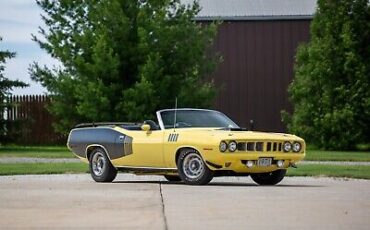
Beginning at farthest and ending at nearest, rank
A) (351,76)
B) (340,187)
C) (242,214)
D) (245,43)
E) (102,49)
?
1. (245,43)
2. (351,76)
3. (102,49)
4. (340,187)
5. (242,214)

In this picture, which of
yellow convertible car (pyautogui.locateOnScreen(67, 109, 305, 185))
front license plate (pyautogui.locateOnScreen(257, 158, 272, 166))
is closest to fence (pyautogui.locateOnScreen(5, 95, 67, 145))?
yellow convertible car (pyautogui.locateOnScreen(67, 109, 305, 185))

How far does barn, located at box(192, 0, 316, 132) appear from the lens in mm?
44875

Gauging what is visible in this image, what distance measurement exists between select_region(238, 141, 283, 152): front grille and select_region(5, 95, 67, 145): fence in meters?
23.1

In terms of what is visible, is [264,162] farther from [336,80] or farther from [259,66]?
[259,66]

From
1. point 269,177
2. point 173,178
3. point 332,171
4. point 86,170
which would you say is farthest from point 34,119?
point 269,177

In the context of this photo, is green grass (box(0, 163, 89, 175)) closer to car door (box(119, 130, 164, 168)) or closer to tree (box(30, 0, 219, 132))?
car door (box(119, 130, 164, 168))

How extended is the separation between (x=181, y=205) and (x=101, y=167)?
624cm

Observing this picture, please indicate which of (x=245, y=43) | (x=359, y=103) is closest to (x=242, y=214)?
(x=359, y=103)

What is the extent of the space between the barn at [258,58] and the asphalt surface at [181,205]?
28.2m

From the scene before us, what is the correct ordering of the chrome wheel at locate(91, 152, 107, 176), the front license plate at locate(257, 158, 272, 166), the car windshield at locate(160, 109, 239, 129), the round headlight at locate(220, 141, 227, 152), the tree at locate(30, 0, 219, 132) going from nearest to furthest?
the round headlight at locate(220, 141, 227, 152) → the front license plate at locate(257, 158, 272, 166) → the car windshield at locate(160, 109, 239, 129) → the chrome wheel at locate(91, 152, 107, 176) → the tree at locate(30, 0, 219, 132)

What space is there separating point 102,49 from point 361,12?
1070 centimetres

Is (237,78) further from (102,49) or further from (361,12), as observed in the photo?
(102,49)

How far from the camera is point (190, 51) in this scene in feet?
121

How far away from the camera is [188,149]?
1620 centimetres
